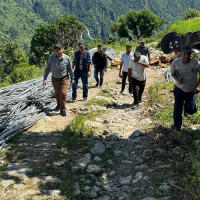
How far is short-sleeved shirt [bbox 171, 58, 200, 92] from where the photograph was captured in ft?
13.5

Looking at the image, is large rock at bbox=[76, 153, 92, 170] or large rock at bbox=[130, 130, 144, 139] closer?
large rock at bbox=[76, 153, 92, 170]

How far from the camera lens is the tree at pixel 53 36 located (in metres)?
36.6

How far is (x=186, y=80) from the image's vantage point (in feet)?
13.7

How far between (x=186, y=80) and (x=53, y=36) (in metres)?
35.0

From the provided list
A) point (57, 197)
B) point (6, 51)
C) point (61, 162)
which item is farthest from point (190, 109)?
point (6, 51)

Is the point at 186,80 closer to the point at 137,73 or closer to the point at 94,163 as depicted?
the point at 94,163

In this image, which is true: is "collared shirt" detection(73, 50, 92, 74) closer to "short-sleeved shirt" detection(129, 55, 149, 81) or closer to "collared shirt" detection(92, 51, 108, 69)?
"short-sleeved shirt" detection(129, 55, 149, 81)

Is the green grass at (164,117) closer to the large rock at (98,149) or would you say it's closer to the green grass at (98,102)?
the large rock at (98,149)

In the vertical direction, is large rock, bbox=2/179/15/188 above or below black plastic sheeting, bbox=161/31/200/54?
below

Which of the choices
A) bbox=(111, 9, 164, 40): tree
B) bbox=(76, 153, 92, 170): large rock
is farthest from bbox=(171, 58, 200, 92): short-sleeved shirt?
bbox=(111, 9, 164, 40): tree

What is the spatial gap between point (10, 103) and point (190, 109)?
3.48m

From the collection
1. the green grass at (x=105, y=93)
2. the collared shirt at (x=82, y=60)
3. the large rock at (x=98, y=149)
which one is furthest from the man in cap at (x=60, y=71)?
the green grass at (x=105, y=93)

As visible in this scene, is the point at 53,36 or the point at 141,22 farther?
the point at 141,22

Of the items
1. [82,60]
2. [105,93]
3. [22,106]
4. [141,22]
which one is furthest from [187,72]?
[141,22]
